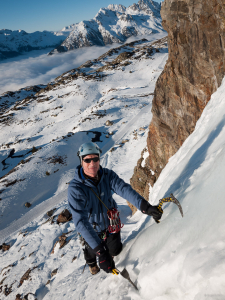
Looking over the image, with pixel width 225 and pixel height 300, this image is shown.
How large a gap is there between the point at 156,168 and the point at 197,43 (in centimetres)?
735

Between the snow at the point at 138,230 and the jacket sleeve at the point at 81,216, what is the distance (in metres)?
1.08

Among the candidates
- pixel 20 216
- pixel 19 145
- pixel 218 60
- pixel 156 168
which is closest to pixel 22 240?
pixel 20 216

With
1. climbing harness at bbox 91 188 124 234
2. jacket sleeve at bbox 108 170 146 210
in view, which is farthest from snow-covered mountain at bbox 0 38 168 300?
jacket sleeve at bbox 108 170 146 210

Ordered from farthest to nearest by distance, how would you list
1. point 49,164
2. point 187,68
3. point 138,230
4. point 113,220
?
point 49,164 < point 187,68 < point 138,230 < point 113,220

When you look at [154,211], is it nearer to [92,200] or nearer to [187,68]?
[92,200]

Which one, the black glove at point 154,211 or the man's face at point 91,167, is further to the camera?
the man's face at point 91,167

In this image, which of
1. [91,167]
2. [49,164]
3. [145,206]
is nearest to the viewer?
[145,206]

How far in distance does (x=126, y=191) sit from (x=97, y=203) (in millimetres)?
810

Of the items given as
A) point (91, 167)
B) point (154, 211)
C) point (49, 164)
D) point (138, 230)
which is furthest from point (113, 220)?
point (49, 164)

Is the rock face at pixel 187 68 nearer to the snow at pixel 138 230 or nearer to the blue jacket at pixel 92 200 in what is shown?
the snow at pixel 138 230

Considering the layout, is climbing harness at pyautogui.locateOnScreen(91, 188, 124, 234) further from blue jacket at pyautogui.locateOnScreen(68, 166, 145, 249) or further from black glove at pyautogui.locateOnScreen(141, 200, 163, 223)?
black glove at pyautogui.locateOnScreen(141, 200, 163, 223)

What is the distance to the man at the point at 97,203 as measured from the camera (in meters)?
3.54

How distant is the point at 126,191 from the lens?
410 cm

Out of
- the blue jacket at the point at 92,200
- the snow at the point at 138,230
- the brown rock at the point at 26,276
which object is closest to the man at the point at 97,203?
the blue jacket at the point at 92,200
